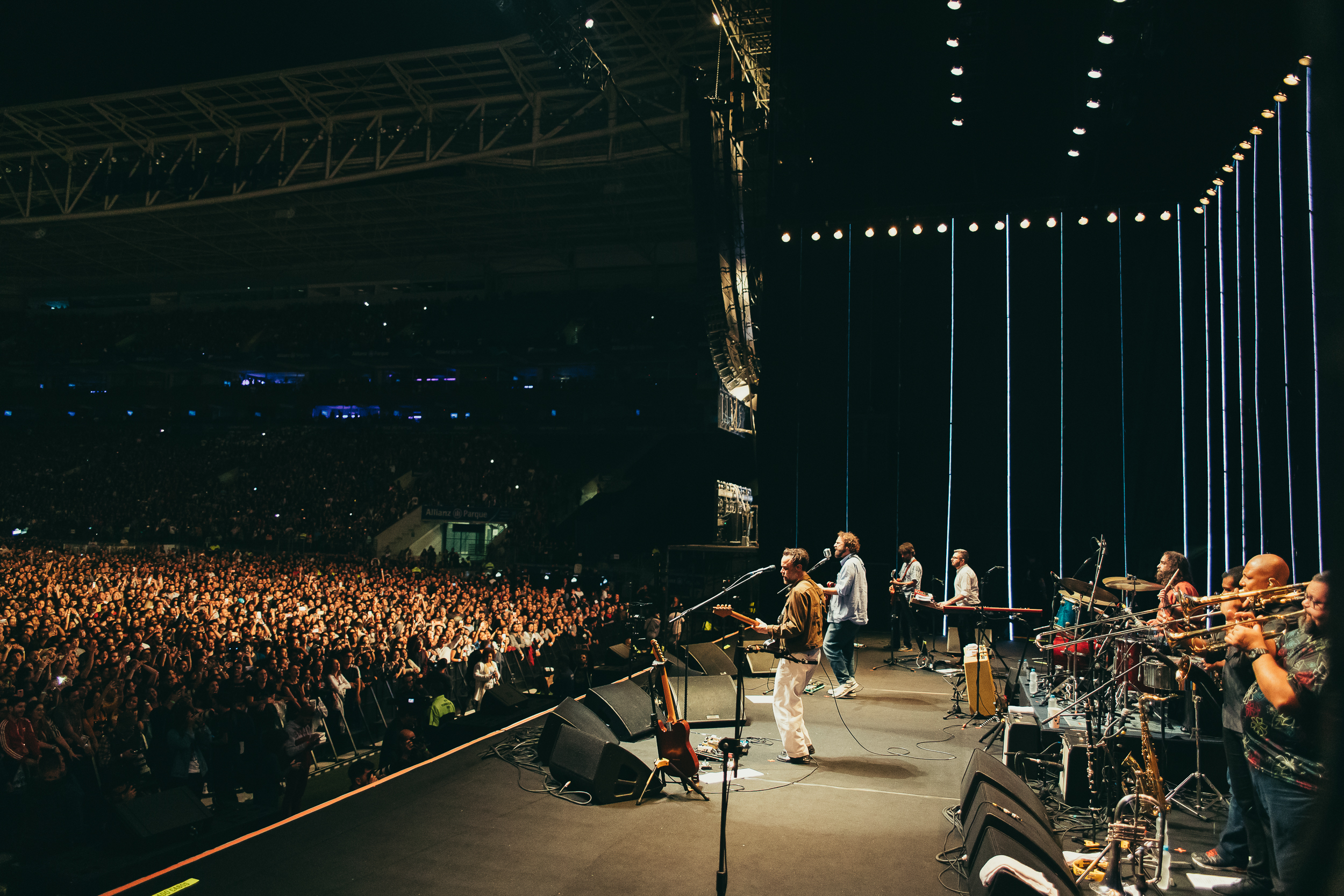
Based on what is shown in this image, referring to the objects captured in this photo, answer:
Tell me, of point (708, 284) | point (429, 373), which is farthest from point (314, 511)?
point (708, 284)

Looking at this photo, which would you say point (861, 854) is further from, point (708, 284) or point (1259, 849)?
point (708, 284)

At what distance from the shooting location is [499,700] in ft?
24.5

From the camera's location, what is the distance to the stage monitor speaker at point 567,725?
A: 212 inches

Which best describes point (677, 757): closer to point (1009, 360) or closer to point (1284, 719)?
point (1284, 719)

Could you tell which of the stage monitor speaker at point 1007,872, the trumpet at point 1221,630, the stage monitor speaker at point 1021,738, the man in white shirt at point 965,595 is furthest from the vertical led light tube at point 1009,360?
the stage monitor speaker at point 1007,872

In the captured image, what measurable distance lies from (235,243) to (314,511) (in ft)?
35.3

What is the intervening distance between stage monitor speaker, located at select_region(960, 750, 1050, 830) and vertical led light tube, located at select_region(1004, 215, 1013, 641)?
7877mm

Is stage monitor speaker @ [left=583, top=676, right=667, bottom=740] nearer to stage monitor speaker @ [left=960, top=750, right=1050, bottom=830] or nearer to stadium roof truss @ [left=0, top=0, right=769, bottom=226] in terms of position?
stage monitor speaker @ [left=960, top=750, right=1050, bottom=830]

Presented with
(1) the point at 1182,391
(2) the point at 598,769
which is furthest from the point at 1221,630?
(1) the point at 1182,391

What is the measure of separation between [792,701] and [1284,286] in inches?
214

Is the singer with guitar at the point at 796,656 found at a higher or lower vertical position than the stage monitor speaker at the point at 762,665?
higher

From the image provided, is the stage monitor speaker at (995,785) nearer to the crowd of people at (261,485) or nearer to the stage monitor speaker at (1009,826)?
the stage monitor speaker at (1009,826)

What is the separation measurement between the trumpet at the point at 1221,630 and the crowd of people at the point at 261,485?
18645mm

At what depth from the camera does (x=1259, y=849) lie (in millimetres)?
3701
